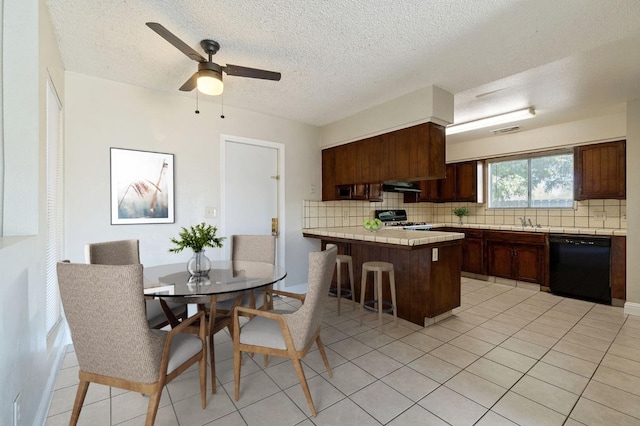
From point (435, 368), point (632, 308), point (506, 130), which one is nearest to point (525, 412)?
point (435, 368)

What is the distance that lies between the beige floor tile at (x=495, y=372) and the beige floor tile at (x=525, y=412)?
0.15m

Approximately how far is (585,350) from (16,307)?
12.7 ft

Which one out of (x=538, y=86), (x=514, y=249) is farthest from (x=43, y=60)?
(x=514, y=249)

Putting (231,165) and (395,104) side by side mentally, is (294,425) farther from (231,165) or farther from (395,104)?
(395,104)

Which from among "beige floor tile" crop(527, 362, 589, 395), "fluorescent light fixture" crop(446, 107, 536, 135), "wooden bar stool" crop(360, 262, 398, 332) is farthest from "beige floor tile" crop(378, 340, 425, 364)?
"fluorescent light fixture" crop(446, 107, 536, 135)

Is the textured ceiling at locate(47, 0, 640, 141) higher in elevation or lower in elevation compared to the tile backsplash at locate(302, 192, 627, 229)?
higher

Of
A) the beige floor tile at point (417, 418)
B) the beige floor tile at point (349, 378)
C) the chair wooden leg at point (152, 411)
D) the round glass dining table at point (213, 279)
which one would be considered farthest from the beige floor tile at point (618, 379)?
the chair wooden leg at point (152, 411)

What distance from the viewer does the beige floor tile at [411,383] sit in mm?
1865

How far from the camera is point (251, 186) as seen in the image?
12.1 ft

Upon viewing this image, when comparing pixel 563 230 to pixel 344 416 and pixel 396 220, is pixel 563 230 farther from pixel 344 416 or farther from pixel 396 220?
pixel 344 416

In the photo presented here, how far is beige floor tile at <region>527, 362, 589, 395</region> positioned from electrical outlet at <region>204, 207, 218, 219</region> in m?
3.27

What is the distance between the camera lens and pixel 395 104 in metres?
3.27

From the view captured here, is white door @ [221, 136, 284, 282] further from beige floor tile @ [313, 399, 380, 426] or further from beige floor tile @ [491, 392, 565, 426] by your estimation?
beige floor tile @ [491, 392, 565, 426]

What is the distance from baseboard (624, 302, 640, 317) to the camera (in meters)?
3.22
